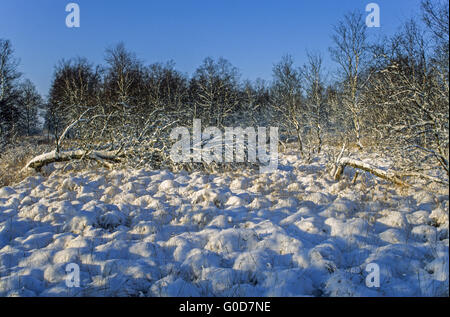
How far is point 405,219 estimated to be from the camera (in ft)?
13.2

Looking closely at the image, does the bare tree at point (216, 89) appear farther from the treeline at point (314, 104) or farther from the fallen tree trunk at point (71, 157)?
the fallen tree trunk at point (71, 157)

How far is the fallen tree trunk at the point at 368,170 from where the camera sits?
18.9ft

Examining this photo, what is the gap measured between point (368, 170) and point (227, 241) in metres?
4.39

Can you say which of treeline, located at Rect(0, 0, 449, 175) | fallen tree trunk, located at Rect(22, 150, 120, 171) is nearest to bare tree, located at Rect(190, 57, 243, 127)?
treeline, located at Rect(0, 0, 449, 175)

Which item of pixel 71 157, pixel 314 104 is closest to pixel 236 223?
pixel 71 157

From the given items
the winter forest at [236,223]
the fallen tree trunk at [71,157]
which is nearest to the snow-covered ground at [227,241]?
the winter forest at [236,223]

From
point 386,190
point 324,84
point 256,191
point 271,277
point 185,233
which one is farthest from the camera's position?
point 324,84

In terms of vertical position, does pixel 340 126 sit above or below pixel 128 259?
above

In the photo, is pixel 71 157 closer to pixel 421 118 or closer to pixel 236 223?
pixel 236 223

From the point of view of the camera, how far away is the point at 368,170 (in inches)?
252

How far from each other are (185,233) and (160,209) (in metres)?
1.14

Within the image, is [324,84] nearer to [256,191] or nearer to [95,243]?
[256,191]
